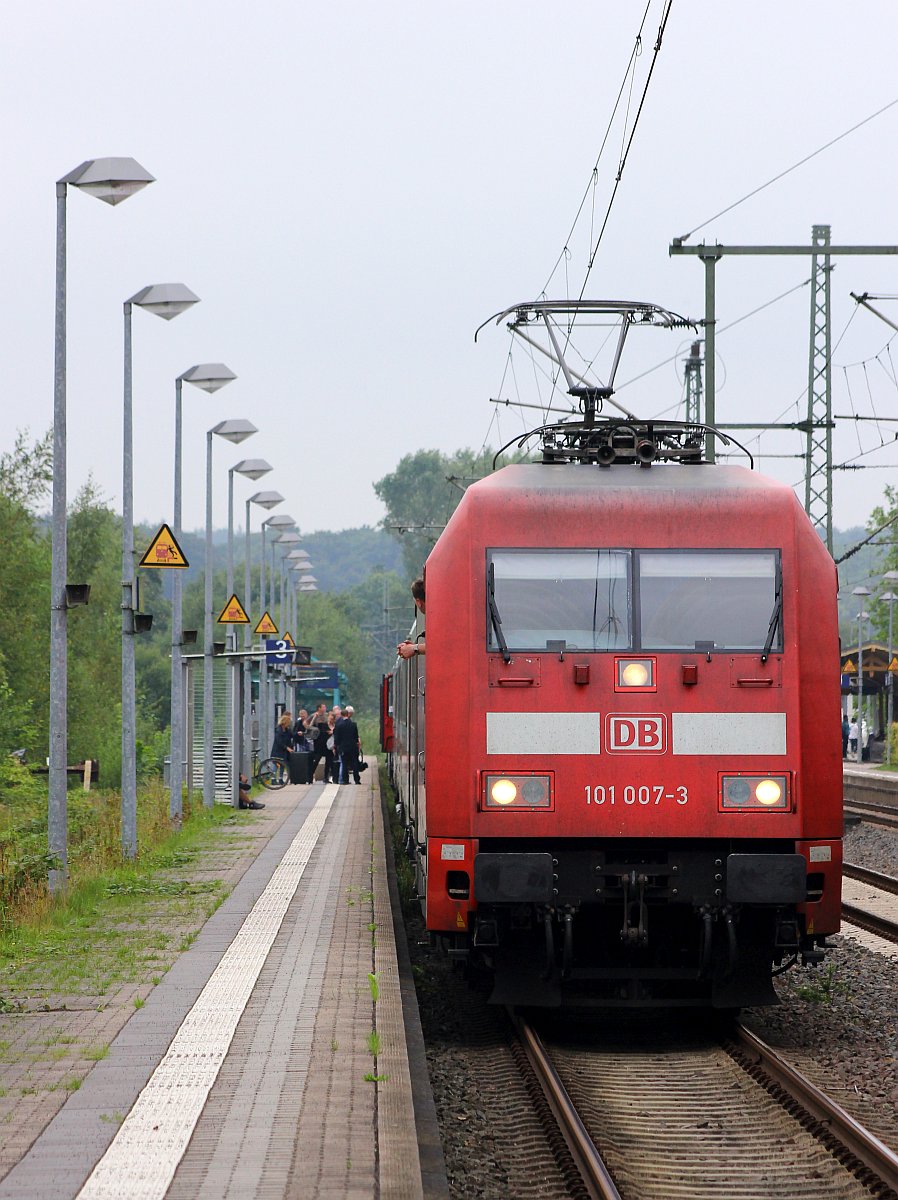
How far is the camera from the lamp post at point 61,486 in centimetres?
1504

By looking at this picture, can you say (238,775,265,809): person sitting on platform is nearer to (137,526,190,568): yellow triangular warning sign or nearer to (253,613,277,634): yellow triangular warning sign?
(253,613,277,634): yellow triangular warning sign

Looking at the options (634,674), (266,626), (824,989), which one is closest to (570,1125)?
(634,674)

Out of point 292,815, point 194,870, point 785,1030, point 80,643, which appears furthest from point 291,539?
point 785,1030

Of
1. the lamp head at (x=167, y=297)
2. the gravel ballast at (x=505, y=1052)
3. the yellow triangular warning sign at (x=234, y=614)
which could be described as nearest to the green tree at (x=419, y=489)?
the yellow triangular warning sign at (x=234, y=614)

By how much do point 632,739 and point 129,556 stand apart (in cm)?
1184

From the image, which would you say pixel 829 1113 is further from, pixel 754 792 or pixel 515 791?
pixel 515 791

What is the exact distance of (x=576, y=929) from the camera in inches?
396

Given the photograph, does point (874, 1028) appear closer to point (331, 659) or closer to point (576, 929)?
→ point (576, 929)

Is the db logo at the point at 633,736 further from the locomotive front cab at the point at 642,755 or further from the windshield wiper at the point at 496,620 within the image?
the windshield wiper at the point at 496,620

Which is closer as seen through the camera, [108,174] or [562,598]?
[562,598]

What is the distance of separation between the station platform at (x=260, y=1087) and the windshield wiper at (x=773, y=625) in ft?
9.33

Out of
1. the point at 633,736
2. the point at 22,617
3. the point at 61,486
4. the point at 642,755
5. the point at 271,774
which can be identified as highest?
the point at 22,617

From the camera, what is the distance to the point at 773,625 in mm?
9883

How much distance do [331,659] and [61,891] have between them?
351ft
